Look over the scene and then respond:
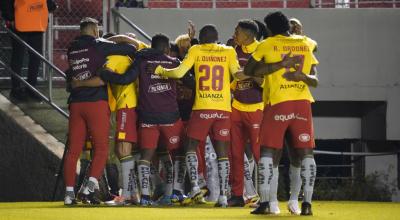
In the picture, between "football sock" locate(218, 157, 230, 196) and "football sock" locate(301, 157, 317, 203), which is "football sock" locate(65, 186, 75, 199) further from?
"football sock" locate(301, 157, 317, 203)

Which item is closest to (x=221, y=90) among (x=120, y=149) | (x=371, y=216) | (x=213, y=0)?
(x=120, y=149)

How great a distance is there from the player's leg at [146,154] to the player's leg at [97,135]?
397 mm

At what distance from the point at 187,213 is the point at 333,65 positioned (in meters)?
7.58

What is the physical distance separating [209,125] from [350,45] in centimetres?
624

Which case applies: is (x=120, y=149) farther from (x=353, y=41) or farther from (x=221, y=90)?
(x=353, y=41)

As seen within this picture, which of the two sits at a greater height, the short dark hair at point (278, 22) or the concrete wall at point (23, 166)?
the short dark hair at point (278, 22)

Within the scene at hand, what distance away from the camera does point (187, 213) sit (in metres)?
10.9

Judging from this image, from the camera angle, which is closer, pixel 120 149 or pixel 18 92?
pixel 120 149

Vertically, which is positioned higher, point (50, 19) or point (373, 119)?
point (50, 19)

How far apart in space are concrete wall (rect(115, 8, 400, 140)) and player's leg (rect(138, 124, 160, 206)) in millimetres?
5296

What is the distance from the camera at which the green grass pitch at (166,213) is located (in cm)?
1020

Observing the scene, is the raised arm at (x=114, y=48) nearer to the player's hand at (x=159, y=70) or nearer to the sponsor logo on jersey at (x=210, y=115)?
the player's hand at (x=159, y=70)

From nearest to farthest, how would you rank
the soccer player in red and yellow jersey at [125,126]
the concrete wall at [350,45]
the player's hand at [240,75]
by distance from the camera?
the player's hand at [240,75]
the soccer player in red and yellow jersey at [125,126]
the concrete wall at [350,45]

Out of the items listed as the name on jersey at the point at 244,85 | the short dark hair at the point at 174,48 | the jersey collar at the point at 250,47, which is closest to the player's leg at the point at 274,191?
the name on jersey at the point at 244,85
